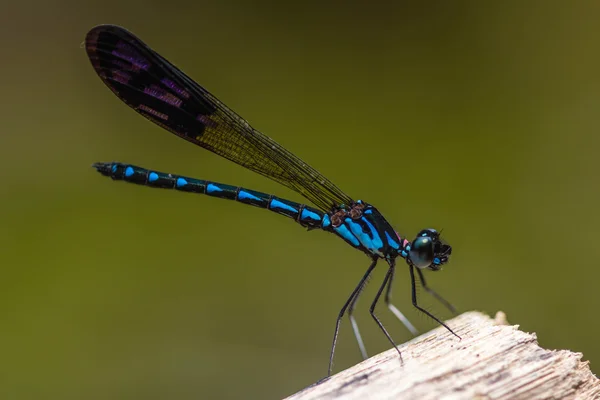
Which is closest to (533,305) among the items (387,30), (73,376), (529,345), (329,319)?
(329,319)

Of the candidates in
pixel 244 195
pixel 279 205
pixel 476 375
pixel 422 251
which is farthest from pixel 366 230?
pixel 476 375

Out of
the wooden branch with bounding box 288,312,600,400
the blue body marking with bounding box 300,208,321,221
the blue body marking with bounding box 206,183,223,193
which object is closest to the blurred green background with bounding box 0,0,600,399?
the blue body marking with bounding box 300,208,321,221

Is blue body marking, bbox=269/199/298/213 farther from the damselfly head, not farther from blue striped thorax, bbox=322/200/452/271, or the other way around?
the damselfly head

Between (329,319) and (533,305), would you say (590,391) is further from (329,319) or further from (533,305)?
(329,319)

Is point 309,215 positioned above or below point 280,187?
below

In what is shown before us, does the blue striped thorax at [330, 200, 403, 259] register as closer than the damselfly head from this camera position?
No

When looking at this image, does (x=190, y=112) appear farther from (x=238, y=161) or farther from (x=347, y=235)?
(x=347, y=235)
